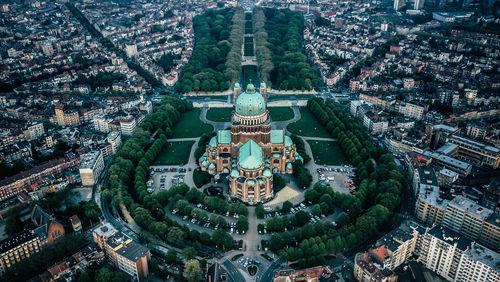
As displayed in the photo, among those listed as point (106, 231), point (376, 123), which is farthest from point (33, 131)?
point (376, 123)

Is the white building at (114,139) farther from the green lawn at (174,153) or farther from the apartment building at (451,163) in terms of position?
the apartment building at (451,163)

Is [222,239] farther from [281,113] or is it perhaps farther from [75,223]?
[281,113]

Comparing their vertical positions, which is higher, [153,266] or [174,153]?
[153,266]

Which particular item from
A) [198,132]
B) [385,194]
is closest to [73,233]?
[198,132]

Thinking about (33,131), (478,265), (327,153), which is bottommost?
(327,153)

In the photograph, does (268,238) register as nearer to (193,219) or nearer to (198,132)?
(193,219)

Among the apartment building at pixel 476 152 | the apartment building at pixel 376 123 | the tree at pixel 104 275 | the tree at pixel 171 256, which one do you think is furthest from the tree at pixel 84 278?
the apartment building at pixel 476 152

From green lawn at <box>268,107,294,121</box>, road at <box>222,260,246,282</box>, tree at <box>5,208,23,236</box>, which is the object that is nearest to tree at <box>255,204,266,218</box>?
road at <box>222,260,246,282</box>
